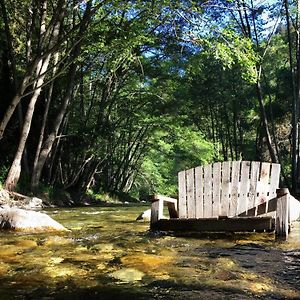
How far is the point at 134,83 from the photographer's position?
17047 mm

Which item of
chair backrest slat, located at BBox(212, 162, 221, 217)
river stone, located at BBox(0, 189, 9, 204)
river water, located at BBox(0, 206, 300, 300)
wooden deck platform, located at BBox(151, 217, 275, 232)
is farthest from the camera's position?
river stone, located at BBox(0, 189, 9, 204)

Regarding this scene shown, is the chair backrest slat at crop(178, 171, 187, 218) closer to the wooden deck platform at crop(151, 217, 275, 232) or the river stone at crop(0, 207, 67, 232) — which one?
the wooden deck platform at crop(151, 217, 275, 232)

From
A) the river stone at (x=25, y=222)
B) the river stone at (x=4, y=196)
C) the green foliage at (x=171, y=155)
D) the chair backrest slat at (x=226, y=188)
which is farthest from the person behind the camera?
the green foliage at (x=171, y=155)

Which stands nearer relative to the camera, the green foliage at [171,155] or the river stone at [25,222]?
the river stone at [25,222]

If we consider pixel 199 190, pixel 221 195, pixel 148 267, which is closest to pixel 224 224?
pixel 221 195

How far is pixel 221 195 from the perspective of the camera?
5113 millimetres

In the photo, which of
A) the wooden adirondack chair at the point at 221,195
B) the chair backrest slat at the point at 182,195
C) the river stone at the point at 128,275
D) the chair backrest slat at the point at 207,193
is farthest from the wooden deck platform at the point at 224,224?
the river stone at the point at 128,275

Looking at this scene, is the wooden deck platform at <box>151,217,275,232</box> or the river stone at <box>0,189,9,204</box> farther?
the river stone at <box>0,189,9,204</box>

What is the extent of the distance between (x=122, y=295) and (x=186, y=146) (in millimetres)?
16934

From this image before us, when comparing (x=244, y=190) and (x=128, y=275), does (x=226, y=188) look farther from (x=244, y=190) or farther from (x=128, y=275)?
(x=128, y=275)

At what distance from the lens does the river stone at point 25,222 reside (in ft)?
15.9

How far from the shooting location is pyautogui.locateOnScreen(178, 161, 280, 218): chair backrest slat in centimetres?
499

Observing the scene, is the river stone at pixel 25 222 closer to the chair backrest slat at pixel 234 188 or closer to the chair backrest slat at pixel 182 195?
the chair backrest slat at pixel 182 195


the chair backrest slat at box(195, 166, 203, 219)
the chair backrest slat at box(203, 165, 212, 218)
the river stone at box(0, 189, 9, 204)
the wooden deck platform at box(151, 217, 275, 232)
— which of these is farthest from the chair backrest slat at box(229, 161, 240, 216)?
the river stone at box(0, 189, 9, 204)
